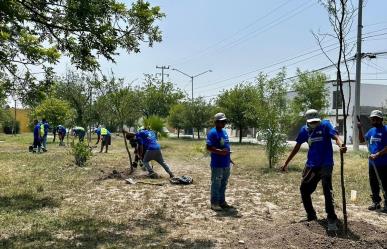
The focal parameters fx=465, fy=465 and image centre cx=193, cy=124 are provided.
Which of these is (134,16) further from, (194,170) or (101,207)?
(194,170)

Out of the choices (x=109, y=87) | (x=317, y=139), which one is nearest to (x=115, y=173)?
(x=109, y=87)

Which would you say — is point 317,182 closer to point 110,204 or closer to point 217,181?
point 217,181

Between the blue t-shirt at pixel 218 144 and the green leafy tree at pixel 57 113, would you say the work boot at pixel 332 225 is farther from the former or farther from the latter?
the green leafy tree at pixel 57 113

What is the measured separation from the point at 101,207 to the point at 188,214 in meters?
1.73

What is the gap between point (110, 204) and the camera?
9016 millimetres

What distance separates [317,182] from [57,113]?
30069 mm

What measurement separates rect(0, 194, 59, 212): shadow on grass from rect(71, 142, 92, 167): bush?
5971mm

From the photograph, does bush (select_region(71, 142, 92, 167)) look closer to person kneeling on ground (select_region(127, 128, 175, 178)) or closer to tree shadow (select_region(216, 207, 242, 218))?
person kneeling on ground (select_region(127, 128, 175, 178))

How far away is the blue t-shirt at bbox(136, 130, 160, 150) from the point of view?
12.6 metres

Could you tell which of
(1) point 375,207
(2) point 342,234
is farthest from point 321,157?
(1) point 375,207

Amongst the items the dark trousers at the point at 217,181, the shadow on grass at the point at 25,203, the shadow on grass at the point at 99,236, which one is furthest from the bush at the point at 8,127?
the shadow on grass at the point at 99,236

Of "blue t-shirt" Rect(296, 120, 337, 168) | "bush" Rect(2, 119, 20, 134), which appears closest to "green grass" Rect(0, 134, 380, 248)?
"blue t-shirt" Rect(296, 120, 337, 168)

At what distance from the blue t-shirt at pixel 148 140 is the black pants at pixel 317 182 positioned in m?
6.10

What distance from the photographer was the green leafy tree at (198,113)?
45812 mm
